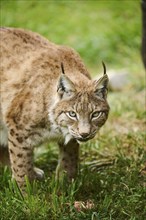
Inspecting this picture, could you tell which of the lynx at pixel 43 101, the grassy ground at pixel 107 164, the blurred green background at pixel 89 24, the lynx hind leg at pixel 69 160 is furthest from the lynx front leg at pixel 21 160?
the blurred green background at pixel 89 24

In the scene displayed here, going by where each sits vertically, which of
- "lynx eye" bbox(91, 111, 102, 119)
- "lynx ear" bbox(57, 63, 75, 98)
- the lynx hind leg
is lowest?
the lynx hind leg

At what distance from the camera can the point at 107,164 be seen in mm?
6391

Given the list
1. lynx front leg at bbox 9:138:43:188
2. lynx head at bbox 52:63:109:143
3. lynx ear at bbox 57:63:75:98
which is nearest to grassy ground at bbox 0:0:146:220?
lynx front leg at bbox 9:138:43:188

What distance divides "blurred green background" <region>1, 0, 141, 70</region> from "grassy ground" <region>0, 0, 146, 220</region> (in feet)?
0.06

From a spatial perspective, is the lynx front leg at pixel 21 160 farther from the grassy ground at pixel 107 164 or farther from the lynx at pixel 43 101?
the grassy ground at pixel 107 164

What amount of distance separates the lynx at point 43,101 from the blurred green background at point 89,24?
16.1 feet

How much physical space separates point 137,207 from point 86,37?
7.06m

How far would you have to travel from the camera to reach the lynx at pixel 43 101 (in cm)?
520

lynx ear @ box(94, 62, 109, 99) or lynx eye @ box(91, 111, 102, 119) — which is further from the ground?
lynx ear @ box(94, 62, 109, 99)

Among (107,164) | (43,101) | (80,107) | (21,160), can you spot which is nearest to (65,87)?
(80,107)

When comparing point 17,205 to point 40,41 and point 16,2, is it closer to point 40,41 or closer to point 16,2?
point 40,41

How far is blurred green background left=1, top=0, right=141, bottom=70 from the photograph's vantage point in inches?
456

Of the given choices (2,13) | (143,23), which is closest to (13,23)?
(2,13)

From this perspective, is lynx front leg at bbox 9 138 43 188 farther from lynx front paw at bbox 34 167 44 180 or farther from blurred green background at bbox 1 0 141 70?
blurred green background at bbox 1 0 141 70
